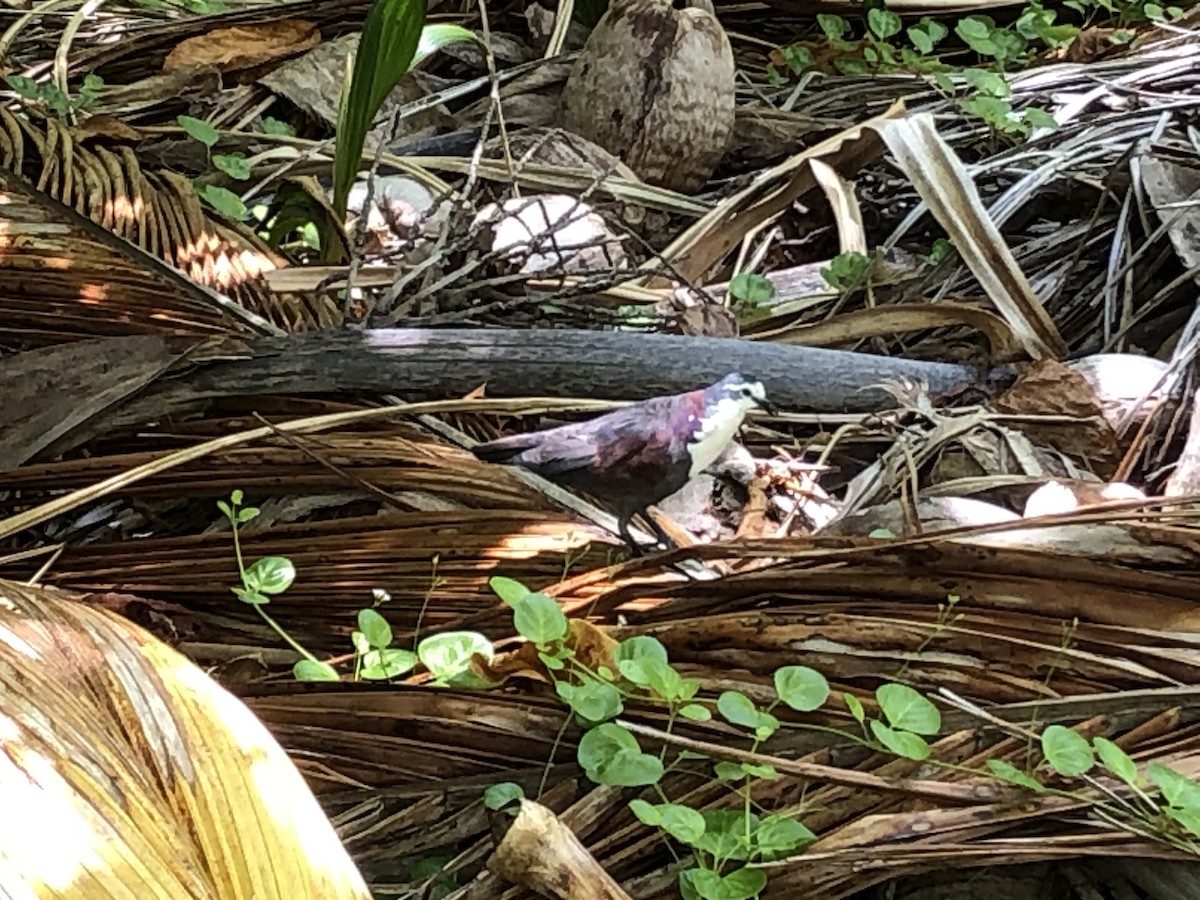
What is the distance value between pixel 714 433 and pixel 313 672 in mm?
609

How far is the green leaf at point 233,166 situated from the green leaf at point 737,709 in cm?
168

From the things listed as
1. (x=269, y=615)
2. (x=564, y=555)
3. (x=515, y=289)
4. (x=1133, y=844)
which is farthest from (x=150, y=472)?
(x=1133, y=844)

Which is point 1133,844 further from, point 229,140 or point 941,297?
point 229,140

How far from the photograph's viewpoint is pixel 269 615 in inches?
50.4

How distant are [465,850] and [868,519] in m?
0.67

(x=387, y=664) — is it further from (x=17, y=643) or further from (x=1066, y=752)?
(x=1066, y=752)

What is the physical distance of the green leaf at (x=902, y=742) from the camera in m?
0.99

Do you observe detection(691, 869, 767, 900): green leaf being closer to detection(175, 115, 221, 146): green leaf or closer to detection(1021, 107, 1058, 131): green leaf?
detection(175, 115, 221, 146): green leaf

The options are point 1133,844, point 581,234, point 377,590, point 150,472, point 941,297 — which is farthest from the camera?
point 581,234

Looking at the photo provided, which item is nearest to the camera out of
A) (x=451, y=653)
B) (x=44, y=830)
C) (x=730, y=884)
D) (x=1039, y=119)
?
(x=44, y=830)

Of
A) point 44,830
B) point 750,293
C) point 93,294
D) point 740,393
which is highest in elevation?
point 44,830

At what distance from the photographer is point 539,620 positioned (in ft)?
3.59

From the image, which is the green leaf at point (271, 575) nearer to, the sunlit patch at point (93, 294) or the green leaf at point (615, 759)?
the green leaf at point (615, 759)

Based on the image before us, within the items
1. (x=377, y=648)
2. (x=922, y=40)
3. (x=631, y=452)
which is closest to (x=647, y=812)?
(x=377, y=648)
